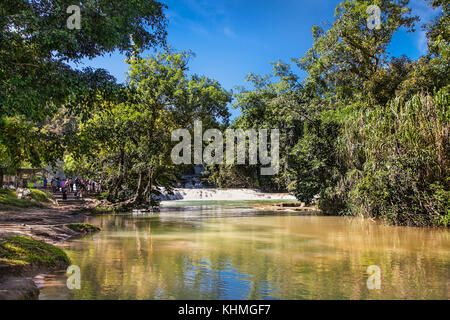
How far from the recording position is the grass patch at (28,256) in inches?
248

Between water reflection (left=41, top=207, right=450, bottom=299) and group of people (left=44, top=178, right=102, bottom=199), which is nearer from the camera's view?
water reflection (left=41, top=207, right=450, bottom=299)

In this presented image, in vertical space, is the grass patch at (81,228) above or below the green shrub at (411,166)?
below

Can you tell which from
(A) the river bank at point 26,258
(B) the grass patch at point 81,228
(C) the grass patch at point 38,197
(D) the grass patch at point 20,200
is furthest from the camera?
(C) the grass patch at point 38,197

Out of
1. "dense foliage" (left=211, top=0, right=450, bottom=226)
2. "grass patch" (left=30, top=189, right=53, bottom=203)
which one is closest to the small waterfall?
"dense foliage" (left=211, top=0, right=450, bottom=226)

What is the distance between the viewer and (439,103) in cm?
1436

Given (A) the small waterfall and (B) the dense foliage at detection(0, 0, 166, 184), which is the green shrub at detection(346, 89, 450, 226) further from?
(A) the small waterfall

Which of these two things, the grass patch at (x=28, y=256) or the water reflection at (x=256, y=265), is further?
the grass patch at (x=28, y=256)

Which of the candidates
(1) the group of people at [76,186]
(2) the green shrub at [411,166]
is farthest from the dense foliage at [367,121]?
(1) the group of people at [76,186]

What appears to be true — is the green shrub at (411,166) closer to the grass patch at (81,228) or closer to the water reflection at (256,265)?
the water reflection at (256,265)

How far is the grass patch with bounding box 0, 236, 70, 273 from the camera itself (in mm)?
6305

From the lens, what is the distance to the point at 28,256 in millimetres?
6789

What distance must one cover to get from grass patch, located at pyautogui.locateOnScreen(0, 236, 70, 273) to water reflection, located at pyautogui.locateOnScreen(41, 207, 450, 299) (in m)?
0.48

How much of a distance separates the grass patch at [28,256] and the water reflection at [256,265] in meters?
0.48
